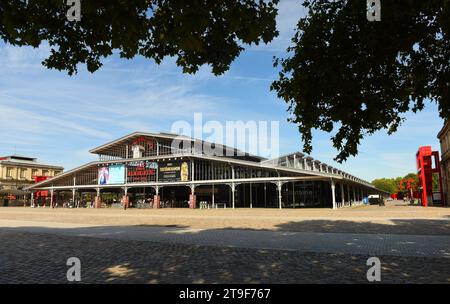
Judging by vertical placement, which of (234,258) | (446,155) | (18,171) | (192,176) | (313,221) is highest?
(18,171)

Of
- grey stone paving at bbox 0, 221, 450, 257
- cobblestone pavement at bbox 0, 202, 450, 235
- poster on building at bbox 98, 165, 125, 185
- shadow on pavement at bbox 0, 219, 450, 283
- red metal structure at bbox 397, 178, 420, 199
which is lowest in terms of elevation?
Result: cobblestone pavement at bbox 0, 202, 450, 235

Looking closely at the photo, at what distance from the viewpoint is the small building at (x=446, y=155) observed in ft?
126

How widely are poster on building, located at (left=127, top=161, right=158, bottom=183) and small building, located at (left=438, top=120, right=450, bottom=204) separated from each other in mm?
35924

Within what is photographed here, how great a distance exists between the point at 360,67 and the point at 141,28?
4659 millimetres

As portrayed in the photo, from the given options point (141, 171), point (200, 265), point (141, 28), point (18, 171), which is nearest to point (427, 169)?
point (141, 171)

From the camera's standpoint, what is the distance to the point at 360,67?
736cm

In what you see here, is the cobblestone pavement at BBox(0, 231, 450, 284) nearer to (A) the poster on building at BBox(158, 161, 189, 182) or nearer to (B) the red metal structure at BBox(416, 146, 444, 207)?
(A) the poster on building at BBox(158, 161, 189, 182)

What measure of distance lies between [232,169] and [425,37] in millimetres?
33497

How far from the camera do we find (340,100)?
304 inches

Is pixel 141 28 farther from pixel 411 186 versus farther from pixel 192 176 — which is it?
pixel 411 186

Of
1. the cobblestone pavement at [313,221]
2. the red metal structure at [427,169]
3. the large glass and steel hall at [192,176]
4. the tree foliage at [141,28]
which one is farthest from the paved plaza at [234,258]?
the red metal structure at [427,169]

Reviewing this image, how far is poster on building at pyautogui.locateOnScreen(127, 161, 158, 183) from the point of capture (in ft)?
153

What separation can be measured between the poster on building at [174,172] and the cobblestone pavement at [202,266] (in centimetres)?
3294

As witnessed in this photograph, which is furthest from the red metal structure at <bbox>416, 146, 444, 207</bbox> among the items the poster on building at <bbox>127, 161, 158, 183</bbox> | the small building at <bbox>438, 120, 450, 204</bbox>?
the poster on building at <bbox>127, 161, 158, 183</bbox>
